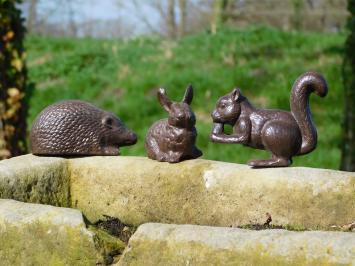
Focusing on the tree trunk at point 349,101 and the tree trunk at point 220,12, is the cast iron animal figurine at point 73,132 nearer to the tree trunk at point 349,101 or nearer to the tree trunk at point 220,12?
the tree trunk at point 349,101

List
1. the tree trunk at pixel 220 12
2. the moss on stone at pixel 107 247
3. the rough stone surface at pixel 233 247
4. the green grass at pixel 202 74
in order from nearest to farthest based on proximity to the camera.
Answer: the rough stone surface at pixel 233 247, the moss on stone at pixel 107 247, the green grass at pixel 202 74, the tree trunk at pixel 220 12

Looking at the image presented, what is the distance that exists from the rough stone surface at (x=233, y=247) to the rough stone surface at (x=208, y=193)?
31.1 inches

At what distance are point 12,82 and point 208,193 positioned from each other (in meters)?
3.45

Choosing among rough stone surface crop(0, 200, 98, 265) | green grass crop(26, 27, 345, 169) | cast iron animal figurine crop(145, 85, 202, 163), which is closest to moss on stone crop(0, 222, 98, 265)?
rough stone surface crop(0, 200, 98, 265)

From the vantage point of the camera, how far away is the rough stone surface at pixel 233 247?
1.90m

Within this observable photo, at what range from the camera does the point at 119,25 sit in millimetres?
30125

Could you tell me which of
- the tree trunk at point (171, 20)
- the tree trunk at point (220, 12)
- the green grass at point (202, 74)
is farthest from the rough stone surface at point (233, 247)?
the tree trunk at point (171, 20)

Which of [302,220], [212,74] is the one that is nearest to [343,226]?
[302,220]

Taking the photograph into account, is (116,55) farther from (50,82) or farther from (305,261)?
(305,261)

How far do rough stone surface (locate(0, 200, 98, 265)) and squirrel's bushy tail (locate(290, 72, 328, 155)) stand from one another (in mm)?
1160

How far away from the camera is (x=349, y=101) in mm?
5832

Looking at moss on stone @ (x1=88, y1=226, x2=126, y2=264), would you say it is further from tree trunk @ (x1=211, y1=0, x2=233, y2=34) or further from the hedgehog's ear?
tree trunk @ (x1=211, y1=0, x2=233, y2=34)

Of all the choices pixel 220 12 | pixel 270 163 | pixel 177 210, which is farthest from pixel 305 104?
pixel 220 12

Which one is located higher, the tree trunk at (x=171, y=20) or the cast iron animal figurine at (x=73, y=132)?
the cast iron animal figurine at (x=73, y=132)
